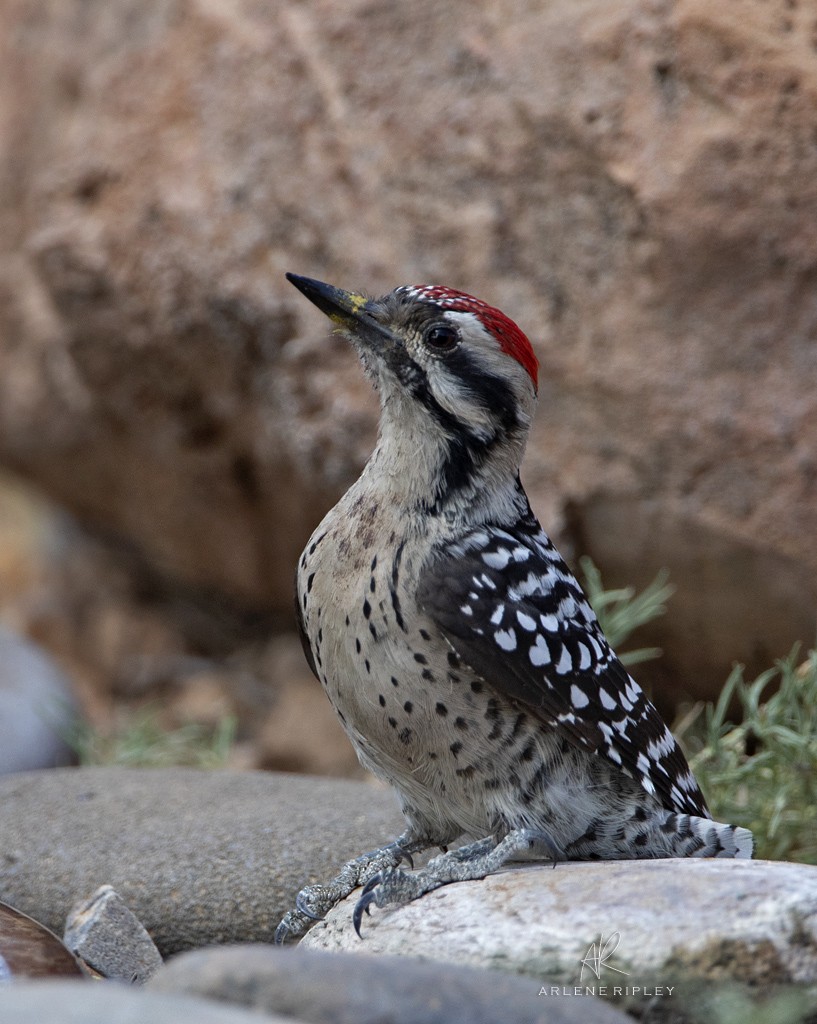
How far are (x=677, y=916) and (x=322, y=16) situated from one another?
4246mm

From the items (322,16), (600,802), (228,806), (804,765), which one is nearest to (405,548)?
(600,802)

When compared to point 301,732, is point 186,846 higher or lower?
higher

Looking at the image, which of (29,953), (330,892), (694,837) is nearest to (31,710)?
(330,892)

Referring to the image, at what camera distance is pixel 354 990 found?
2.10 m

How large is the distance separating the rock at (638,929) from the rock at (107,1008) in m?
0.78

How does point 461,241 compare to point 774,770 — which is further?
point 461,241

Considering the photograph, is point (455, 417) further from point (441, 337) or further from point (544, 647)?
point (544, 647)

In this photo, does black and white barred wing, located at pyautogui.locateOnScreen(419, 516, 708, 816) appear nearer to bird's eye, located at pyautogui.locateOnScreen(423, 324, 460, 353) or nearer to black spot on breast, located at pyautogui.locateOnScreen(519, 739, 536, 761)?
black spot on breast, located at pyautogui.locateOnScreen(519, 739, 536, 761)

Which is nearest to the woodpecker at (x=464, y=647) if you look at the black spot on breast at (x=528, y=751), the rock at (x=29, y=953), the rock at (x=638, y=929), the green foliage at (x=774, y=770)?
the black spot on breast at (x=528, y=751)

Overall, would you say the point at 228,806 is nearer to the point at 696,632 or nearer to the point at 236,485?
the point at 696,632

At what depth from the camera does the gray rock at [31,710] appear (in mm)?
5613

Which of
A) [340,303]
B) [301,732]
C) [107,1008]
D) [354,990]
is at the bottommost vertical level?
[301,732]

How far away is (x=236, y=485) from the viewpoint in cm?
658

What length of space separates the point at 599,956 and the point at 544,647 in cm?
80
